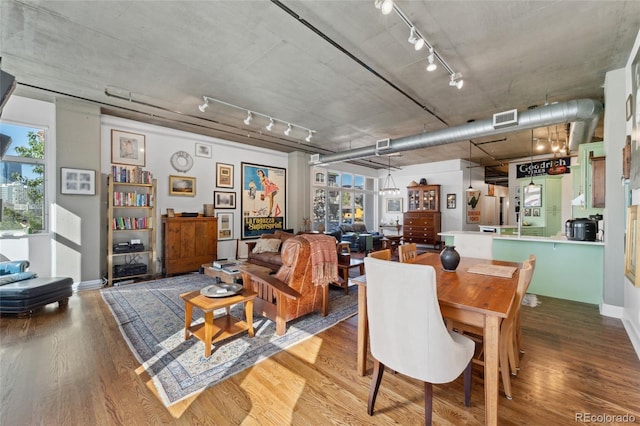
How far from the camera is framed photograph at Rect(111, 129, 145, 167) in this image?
193 inches

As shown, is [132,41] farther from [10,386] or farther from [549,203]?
[549,203]

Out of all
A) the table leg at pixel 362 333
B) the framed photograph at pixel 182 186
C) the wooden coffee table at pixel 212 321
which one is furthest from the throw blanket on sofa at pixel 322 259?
the framed photograph at pixel 182 186

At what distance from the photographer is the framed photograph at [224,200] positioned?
626 cm

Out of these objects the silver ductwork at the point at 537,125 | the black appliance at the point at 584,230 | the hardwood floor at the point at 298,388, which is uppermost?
the silver ductwork at the point at 537,125

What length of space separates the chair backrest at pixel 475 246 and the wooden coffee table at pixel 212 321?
8.38 ft

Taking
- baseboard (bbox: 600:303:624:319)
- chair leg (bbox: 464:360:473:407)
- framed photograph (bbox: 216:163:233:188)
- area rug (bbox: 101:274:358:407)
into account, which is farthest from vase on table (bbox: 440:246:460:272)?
framed photograph (bbox: 216:163:233:188)

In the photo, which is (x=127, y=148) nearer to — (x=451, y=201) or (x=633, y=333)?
(x=633, y=333)

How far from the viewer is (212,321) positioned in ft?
7.73

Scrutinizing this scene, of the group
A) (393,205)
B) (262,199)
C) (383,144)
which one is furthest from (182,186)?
(393,205)

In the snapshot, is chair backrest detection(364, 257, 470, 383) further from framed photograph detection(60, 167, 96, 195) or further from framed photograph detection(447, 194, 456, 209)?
framed photograph detection(447, 194, 456, 209)

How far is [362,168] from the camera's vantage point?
403 inches

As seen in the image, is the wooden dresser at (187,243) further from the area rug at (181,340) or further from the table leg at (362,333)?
the table leg at (362,333)

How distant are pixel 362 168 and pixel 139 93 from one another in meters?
7.69

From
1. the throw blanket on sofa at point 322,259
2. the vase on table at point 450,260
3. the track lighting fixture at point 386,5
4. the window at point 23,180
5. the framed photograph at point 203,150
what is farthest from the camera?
the framed photograph at point 203,150
